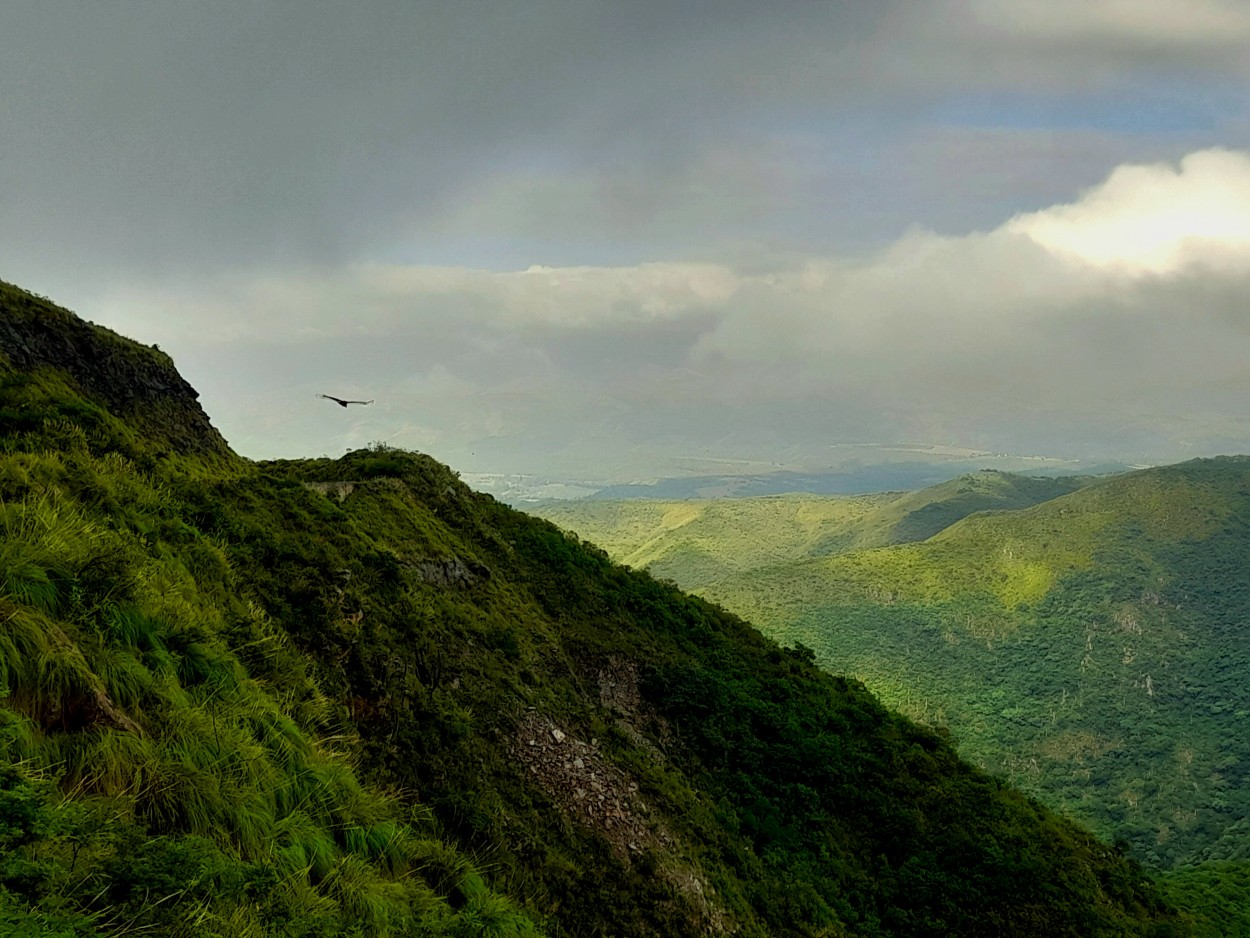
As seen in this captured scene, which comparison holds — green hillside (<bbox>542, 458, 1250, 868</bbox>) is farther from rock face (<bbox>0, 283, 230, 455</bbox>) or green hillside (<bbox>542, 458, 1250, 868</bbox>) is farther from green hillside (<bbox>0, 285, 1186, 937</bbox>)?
rock face (<bbox>0, 283, 230, 455</bbox>)

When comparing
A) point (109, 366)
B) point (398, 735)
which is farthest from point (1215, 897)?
point (109, 366)

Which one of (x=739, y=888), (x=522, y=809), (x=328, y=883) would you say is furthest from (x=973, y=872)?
(x=328, y=883)

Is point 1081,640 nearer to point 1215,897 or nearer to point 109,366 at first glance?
point 1215,897

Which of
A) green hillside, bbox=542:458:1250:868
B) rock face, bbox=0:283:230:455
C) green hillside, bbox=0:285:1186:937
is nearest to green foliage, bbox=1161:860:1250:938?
green hillside, bbox=0:285:1186:937

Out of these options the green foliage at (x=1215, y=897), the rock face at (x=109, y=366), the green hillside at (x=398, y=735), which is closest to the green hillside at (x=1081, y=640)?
the green foliage at (x=1215, y=897)

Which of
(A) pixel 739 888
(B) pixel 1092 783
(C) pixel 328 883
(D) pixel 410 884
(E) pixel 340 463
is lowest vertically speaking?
(B) pixel 1092 783

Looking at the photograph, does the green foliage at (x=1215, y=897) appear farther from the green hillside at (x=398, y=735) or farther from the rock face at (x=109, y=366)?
the rock face at (x=109, y=366)

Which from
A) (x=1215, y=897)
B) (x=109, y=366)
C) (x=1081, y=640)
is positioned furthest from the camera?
(x=1081, y=640)

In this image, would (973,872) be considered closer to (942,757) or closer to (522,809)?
(942,757)
